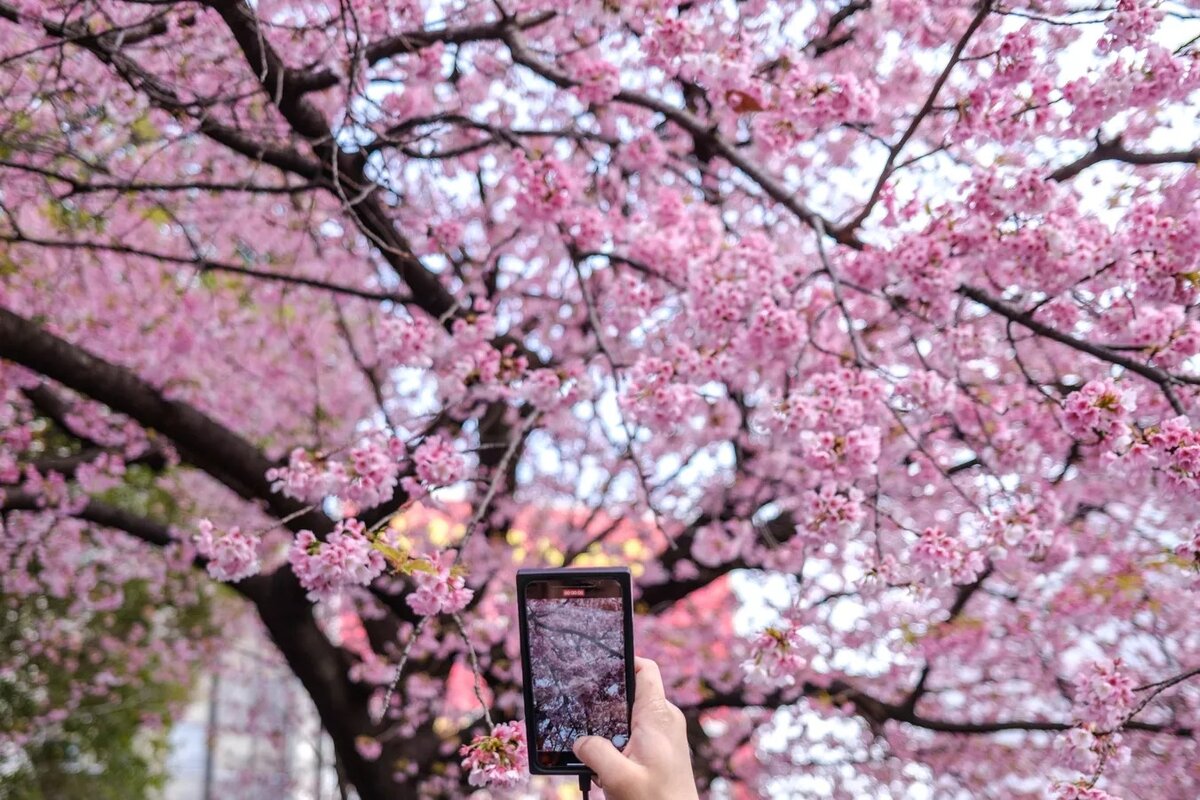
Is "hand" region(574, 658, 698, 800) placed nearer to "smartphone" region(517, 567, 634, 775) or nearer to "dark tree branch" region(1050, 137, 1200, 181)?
"smartphone" region(517, 567, 634, 775)

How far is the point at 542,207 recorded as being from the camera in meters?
3.31

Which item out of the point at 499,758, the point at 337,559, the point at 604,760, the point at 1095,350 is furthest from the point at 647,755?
the point at 1095,350

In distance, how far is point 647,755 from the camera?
1582mm

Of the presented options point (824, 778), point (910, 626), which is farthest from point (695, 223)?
point (824, 778)

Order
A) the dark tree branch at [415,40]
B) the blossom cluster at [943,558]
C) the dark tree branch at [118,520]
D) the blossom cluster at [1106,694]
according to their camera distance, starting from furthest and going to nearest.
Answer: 1. the dark tree branch at [118,520]
2. the dark tree branch at [415,40]
3. the blossom cluster at [943,558]
4. the blossom cluster at [1106,694]

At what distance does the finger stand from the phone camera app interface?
0.04 metres

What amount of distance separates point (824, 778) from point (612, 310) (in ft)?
10.7

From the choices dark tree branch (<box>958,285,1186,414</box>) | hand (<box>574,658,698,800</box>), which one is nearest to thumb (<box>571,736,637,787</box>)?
hand (<box>574,658,698,800</box>)

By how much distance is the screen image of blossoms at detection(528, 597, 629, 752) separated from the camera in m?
1.74

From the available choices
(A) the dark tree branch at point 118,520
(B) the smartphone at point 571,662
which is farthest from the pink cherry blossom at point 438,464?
(A) the dark tree branch at point 118,520

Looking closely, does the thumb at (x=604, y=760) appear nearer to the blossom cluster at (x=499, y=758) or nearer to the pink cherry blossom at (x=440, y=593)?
the blossom cluster at (x=499, y=758)

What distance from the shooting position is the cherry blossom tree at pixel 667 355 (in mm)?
2756

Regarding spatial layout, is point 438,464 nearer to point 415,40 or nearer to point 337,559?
point 337,559

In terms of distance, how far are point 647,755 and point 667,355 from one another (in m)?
2.08
